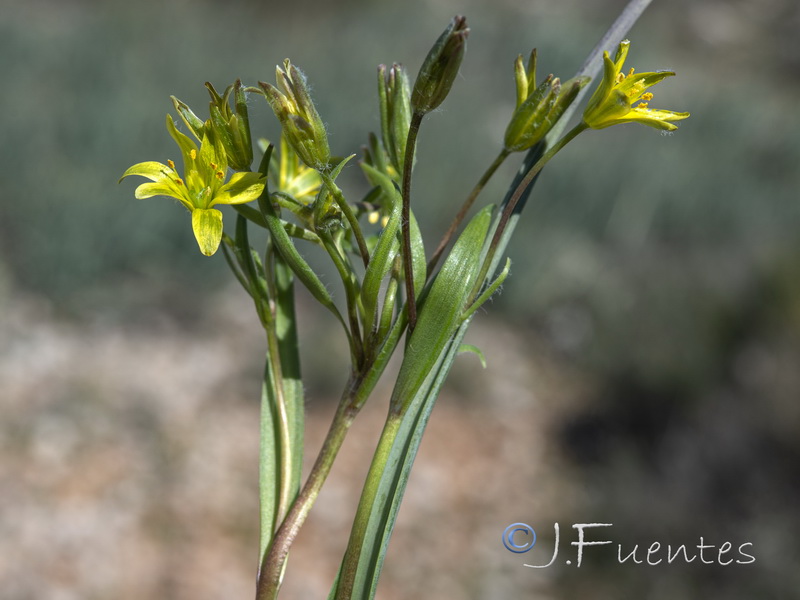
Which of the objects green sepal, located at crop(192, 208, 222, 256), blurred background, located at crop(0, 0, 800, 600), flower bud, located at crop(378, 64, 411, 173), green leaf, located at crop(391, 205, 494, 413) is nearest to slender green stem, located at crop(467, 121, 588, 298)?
green leaf, located at crop(391, 205, 494, 413)

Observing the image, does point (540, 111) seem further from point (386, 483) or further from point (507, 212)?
point (386, 483)

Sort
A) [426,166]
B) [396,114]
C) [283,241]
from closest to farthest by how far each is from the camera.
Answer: [283,241]
[396,114]
[426,166]

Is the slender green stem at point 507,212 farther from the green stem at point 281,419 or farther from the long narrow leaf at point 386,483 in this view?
the green stem at point 281,419

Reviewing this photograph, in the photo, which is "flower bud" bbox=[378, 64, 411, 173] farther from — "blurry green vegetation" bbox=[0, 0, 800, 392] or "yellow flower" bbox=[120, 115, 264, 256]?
"blurry green vegetation" bbox=[0, 0, 800, 392]

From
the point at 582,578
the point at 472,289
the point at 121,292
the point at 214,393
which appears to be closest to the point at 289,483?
the point at 472,289

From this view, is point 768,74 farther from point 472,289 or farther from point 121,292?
point 472,289

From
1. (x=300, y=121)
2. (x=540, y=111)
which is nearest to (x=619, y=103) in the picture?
(x=540, y=111)
